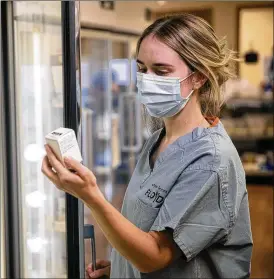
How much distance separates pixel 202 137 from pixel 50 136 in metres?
0.39

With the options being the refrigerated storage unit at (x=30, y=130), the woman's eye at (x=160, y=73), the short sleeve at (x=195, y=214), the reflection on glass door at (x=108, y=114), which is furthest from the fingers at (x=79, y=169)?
the reflection on glass door at (x=108, y=114)

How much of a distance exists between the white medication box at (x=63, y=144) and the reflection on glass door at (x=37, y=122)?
3.20 feet

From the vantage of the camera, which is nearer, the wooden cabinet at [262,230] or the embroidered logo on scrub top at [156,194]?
the embroidered logo on scrub top at [156,194]

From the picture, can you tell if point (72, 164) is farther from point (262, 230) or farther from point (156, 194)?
point (262, 230)

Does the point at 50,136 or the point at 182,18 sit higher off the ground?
the point at 182,18

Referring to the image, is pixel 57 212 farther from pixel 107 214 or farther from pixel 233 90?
pixel 233 90

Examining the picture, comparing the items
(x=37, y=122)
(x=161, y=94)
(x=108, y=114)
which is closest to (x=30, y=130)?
(x=37, y=122)

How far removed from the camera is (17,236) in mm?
2270

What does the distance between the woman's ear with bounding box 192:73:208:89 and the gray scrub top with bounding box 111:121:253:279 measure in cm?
11

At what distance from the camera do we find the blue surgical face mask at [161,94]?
51.0 inches

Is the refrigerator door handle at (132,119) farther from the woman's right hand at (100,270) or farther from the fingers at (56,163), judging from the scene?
the fingers at (56,163)

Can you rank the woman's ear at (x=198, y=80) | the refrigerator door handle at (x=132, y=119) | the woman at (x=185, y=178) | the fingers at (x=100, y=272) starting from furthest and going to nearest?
the refrigerator door handle at (x=132, y=119) < the fingers at (x=100, y=272) < the woman's ear at (x=198, y=80) < the woman at (x=185, y=178)

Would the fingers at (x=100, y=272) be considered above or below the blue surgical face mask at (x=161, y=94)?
below

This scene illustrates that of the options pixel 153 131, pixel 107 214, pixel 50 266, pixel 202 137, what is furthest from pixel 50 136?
pixel 50 266
